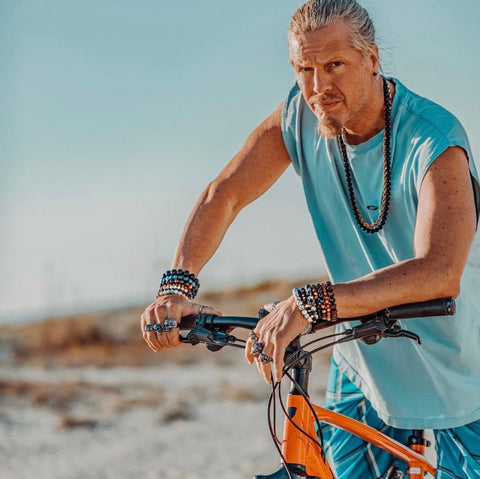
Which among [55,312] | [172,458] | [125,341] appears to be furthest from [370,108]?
[55,312]

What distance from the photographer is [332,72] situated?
2693 mm

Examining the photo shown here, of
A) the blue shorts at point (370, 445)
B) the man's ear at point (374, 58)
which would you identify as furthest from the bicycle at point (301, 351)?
the man's ear at point (374, 58)

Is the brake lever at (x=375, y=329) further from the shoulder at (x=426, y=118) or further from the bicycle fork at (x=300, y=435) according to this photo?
the shoulder at (x=426, y=118)

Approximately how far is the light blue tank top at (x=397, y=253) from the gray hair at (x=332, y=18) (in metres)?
0.30

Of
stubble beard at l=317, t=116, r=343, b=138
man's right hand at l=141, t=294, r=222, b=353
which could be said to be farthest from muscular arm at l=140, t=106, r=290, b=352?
stubble beard at l=317, t=116, r=343, b=138

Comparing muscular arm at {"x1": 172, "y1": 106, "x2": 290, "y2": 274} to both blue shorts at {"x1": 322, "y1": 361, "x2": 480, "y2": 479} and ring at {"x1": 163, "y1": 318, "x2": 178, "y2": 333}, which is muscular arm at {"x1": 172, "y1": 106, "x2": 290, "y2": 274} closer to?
ring at {"x1": 163, "y1": 318, "x2": 178, "y2": 333}

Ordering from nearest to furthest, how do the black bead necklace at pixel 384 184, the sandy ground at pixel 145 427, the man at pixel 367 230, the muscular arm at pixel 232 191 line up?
the man at pixel 367 230 < the black bead necklace at pixel 384 184 < the muscular arm at pixel 232 191 < the sandy ground at pixel 145 427

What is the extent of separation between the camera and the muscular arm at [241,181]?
10.5 feet

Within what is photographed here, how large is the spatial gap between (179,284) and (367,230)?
2.16 ft

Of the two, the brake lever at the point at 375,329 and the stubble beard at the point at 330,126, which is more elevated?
the stubble beard at the point at 330,126

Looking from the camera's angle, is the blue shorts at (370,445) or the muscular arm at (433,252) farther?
the blue shorts at (370,445)

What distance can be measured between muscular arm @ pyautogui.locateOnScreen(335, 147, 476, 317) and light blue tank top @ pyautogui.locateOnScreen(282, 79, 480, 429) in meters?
0.13

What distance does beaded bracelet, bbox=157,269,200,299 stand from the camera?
288cm

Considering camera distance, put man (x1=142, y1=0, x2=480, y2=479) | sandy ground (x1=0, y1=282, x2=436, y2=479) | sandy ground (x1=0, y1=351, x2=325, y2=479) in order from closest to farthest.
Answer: man (x1=142, y1=0, x2=480, y2=479)
sandy ground (x1=0, y1=351, x2=325, y2=479)
sandy ground (x1=0, y1=282, x2=436, y2=479)
